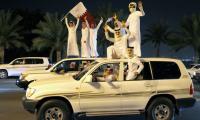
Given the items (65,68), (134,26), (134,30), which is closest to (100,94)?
(134,30)

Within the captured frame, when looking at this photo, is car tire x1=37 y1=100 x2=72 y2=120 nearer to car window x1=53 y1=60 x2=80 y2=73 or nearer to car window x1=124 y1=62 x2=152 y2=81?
car window x1=124 y1=62 x2=152 y2=81

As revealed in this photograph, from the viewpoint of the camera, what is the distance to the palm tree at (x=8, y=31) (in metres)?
42.2

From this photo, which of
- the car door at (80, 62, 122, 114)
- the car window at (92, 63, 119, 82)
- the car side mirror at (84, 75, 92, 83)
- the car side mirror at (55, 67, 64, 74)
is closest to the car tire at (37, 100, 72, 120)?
the car door at (80, 62, 122, 114)

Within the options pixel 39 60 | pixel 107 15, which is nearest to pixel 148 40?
pixel 107 15

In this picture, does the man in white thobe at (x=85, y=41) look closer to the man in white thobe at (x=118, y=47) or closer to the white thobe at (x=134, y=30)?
the white thobe at (x=134, y=30)

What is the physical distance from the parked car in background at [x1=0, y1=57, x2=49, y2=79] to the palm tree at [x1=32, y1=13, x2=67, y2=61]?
12263 millimetres

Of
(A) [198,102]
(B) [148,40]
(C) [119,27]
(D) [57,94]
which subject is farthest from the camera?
(B) [148,40]

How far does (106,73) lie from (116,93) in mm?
532

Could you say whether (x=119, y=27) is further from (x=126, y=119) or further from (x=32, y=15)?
(x=32, y=15)

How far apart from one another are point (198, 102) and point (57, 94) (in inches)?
288

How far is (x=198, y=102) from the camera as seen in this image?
54.7 feet

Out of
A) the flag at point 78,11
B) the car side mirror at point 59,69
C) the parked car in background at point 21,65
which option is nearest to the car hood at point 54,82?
the car side mirror at point 59,69

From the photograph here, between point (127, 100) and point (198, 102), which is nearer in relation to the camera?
point (127, 100)

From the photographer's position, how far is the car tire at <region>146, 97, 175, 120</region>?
11.4 meters
